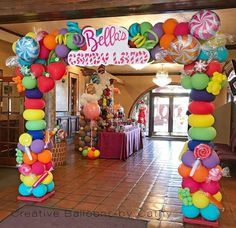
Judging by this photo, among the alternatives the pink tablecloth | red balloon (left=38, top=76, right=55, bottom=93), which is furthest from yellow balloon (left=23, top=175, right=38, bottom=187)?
the pink tablecloth

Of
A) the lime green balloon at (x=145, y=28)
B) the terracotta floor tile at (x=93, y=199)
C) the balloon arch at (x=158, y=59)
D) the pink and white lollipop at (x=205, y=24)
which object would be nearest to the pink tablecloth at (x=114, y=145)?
the terracotta floor tile at (x=93, y=199)

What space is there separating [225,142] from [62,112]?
4831mm

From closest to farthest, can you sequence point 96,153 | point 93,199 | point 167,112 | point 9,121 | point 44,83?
point 44,83, point 93,199, point 9,121, point 96,153, point 167,112

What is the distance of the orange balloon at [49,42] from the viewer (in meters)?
3.39

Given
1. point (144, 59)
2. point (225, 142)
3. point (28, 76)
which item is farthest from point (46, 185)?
point (225, 142)

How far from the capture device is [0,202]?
3.57 metres

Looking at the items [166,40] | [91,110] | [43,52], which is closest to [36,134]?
[43,52]

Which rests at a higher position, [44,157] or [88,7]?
[88,7]

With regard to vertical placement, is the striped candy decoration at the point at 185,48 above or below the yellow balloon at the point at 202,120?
above

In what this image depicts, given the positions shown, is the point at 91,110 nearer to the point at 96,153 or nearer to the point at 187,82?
the point at 96,153

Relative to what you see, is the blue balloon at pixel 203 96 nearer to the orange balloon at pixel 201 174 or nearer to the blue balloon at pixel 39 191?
the orange balloon at pixel 201 174

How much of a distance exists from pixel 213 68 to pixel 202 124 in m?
0.62

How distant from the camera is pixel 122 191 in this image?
415 cm

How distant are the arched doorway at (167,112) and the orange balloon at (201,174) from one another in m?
9.64
